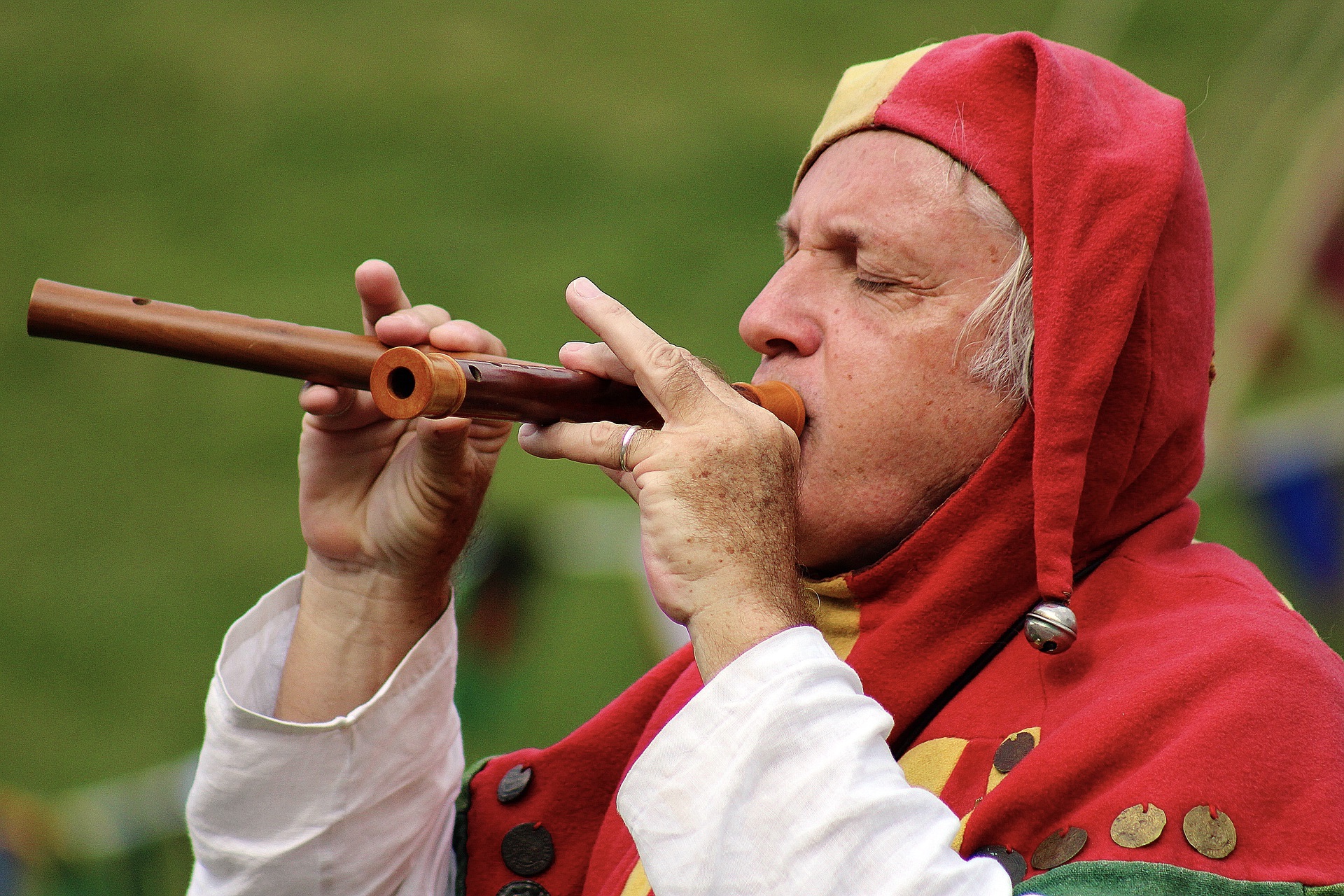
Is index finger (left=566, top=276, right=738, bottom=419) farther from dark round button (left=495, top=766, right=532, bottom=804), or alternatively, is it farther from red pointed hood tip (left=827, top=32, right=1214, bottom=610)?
dark round button (left=495, top=766, right=532, bottom=804)

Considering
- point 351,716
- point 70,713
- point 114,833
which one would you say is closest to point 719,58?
point 70,713

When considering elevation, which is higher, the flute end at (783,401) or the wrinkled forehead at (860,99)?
the wrinkled forehead at (860,99)

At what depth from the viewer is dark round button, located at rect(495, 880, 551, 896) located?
2000 millimetres

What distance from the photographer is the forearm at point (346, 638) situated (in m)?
2.03

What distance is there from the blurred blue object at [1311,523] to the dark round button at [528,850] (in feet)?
13.5

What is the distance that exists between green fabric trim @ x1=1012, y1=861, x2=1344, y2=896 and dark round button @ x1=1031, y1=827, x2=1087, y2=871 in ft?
0.15

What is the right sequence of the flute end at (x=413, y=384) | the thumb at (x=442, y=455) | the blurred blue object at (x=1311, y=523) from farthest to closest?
the blurred blue object at (x=1311, y=523) < the thumb at (x=442, y=455) < the flute end at (x=413, y=384)

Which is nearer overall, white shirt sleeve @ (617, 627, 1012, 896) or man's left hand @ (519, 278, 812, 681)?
white shirt sleeve @ (617, 627, 1012, 896)

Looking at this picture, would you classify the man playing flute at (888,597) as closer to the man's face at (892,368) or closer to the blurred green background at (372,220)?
the man's face at (892,368)

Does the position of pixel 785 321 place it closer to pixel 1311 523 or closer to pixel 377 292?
pixel 377 292

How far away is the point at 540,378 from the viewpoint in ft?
5.30

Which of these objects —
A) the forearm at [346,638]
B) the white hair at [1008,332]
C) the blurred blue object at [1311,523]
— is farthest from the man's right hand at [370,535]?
the blurred blue object at [1311,523]

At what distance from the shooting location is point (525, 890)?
201 centimetres

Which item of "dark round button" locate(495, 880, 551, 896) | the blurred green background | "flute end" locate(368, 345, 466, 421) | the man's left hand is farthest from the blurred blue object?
"flute end" locate(368, 345, 466, 421)
